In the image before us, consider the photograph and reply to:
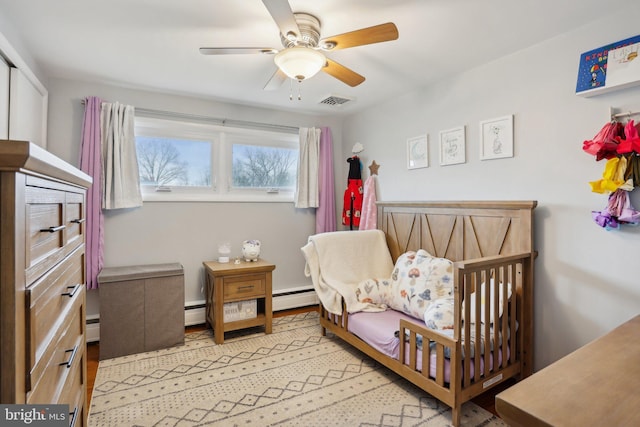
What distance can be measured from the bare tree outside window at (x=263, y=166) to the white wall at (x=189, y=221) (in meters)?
0.26

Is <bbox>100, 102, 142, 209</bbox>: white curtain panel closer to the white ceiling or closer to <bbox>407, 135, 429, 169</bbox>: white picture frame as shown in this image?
the white ceiling

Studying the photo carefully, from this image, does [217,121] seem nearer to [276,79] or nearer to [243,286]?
[276,79]

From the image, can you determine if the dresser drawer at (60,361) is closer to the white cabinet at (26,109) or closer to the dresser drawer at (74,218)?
the dresser drawer at (74,218)

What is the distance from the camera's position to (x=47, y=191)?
86cm

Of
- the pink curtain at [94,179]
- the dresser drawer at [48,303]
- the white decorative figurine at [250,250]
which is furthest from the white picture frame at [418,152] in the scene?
the pink curtain at [94,179]

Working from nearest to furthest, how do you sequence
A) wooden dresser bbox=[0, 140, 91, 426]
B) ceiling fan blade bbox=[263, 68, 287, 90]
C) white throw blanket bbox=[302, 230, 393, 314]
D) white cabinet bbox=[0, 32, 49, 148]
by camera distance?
1. wooden dresser bbox=[0, 140, 91, 426]
2. white cabinet bbox=[0, 32, 49, 148]
3. ceiling fan blade bbox=[263, 68, 287, 90]
4. white throw blanket bbox=[302, 230, 393, 314]

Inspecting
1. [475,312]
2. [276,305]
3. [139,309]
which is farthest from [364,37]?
[276,305]

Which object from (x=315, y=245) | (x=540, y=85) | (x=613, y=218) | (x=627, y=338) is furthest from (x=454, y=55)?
(x=627, y=338)

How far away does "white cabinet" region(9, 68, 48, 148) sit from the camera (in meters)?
2.02

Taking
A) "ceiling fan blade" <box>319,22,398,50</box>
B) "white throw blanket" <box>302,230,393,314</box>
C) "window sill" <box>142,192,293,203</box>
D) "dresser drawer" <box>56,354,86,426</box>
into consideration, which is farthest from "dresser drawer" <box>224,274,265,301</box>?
"ceiling fan blade" <box>319,22,398,50</box>

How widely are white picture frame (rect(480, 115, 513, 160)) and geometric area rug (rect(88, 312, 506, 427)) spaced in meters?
1.66

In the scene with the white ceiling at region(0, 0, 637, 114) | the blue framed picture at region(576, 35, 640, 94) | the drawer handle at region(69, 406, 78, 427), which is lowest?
→ the drawer handle at region(69, 406, 78, 427)

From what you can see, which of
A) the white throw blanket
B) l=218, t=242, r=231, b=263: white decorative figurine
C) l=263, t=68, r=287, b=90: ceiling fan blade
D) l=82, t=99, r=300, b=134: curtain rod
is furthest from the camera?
l=218, t=242, r=231, b=263: white decorative figurine

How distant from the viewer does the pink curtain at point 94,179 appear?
2.77m
